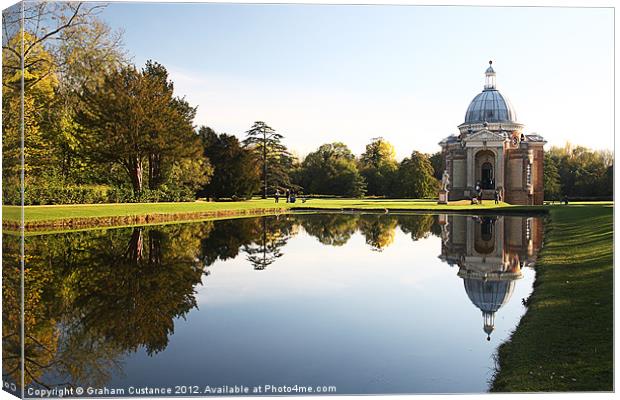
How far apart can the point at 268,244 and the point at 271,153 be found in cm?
277

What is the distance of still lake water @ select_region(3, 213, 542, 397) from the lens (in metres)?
5.46

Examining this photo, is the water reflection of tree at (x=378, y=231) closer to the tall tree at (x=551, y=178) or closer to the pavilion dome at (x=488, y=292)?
the pavilion dome at (x=488, y=292)

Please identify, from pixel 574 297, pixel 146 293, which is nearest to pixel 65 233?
pixel 146 293

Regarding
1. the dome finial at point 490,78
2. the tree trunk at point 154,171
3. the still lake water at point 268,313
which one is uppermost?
the dome finial at point 490,78

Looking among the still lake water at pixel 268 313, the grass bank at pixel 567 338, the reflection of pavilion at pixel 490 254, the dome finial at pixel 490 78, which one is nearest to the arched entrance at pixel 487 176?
the reflection of pavilion at pixel 490 254

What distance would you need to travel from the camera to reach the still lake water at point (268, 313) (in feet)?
17.9

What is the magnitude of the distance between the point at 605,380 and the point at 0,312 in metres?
5.62

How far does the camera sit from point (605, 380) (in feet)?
18.1

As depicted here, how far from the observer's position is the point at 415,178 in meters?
13.8

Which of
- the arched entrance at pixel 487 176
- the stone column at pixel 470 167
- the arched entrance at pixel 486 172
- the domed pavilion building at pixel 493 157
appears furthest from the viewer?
the arched entrance at pixel 487 176

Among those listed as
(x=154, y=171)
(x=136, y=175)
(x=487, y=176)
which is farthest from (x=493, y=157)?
(x=136, y=175)

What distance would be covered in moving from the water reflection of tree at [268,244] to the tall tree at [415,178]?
121 inches

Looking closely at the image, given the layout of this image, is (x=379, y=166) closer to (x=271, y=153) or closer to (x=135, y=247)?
(x=271, y=153)

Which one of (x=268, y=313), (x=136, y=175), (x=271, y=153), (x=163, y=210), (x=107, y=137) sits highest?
(x=107, y=137)
